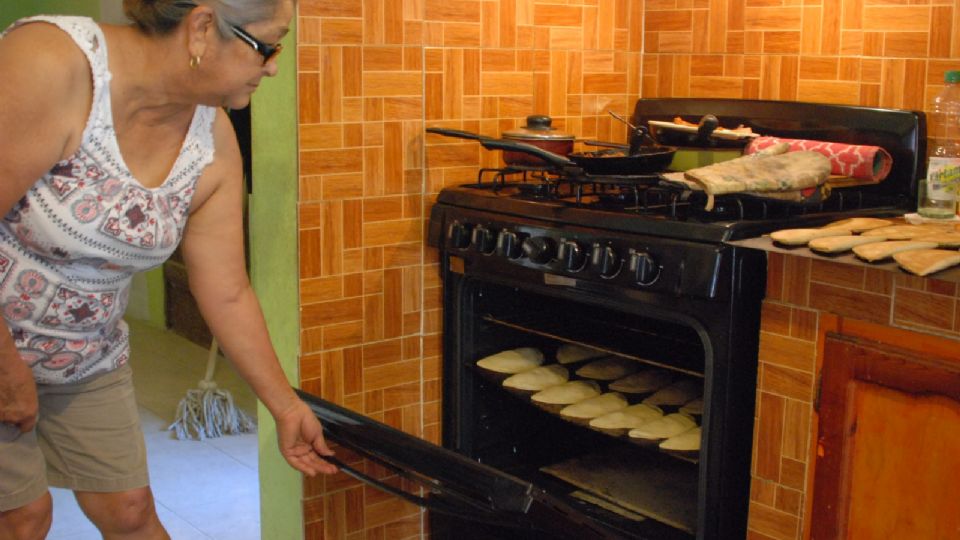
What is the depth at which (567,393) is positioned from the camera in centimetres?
230

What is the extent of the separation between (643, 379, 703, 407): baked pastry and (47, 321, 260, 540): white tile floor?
4.31ft

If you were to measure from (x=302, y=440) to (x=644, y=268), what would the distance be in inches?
26.6

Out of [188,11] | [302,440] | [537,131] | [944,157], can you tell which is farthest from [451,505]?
[944,157]

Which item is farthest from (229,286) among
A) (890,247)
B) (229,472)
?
(229,472)

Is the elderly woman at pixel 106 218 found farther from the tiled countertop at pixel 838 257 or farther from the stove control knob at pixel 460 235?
the tiled countertop at pixel 838 257

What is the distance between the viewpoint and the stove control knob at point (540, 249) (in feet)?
7.01

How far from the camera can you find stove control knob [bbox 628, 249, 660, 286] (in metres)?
1.95

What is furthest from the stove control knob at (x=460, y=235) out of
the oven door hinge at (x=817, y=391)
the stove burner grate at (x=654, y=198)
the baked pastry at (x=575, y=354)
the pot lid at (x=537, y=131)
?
the oven door hinge at (x=817, y=391)

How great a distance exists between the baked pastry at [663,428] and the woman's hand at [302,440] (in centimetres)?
60

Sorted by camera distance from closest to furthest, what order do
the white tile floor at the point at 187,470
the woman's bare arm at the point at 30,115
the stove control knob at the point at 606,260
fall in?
1. the woman's bare arm at the point at 30,115
2. the stove control knob at the point at 606,260
3. the white tile floor at the point at 187,470

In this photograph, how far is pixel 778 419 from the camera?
1.87m

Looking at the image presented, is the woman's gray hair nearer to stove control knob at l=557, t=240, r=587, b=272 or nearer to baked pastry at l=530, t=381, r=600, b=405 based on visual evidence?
stove control knob at l=557, t=240, r=587, b=272

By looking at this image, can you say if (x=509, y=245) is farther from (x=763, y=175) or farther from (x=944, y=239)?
(x=944, y=239)

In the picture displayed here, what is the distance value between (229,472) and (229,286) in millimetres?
1799
